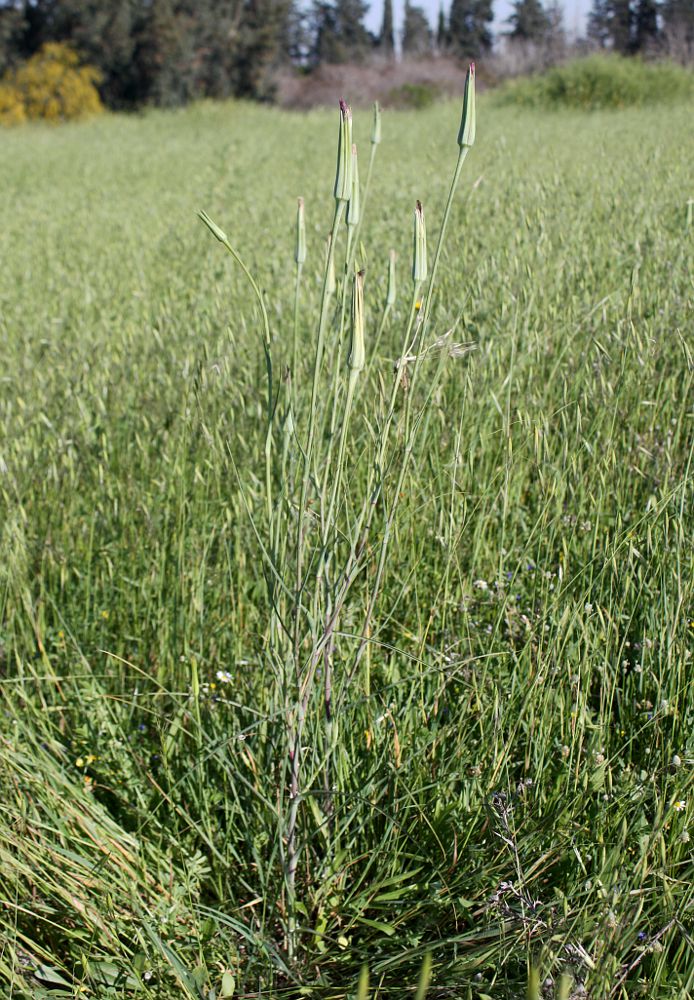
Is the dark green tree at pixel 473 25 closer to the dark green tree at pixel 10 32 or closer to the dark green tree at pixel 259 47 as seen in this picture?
the dark green tree at pixel 259 47

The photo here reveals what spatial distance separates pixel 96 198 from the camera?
8570 millimetres

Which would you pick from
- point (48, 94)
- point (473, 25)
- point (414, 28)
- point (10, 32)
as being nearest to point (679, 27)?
point (48, 94)

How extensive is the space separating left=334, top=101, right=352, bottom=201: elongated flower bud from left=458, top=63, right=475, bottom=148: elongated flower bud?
119 millimetres

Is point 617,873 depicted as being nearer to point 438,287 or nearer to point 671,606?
point 671,606

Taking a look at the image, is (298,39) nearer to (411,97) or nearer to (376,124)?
(411,97)

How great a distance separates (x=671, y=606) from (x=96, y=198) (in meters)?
8.69

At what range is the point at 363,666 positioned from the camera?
1226 mm

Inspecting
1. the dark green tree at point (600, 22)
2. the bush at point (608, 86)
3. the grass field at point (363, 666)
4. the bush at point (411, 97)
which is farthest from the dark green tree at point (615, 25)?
the grass field at point (363, 666)

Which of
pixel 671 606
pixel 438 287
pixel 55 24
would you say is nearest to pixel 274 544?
pixel 671 606

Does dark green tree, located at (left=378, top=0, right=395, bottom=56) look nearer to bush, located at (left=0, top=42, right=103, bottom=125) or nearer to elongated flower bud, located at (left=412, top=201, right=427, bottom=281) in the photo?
bush, located at (left=0, top=42, right=103, bottom=125)

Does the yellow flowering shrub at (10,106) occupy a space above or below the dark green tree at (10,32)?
below

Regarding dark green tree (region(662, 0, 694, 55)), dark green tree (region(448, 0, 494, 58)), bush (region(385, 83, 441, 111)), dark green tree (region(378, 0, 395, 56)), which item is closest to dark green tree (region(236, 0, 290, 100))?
bush (region(385, 83, 441, 111))

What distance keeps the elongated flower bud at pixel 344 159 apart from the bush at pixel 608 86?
55.3 feet

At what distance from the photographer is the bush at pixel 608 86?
15.7 meters
